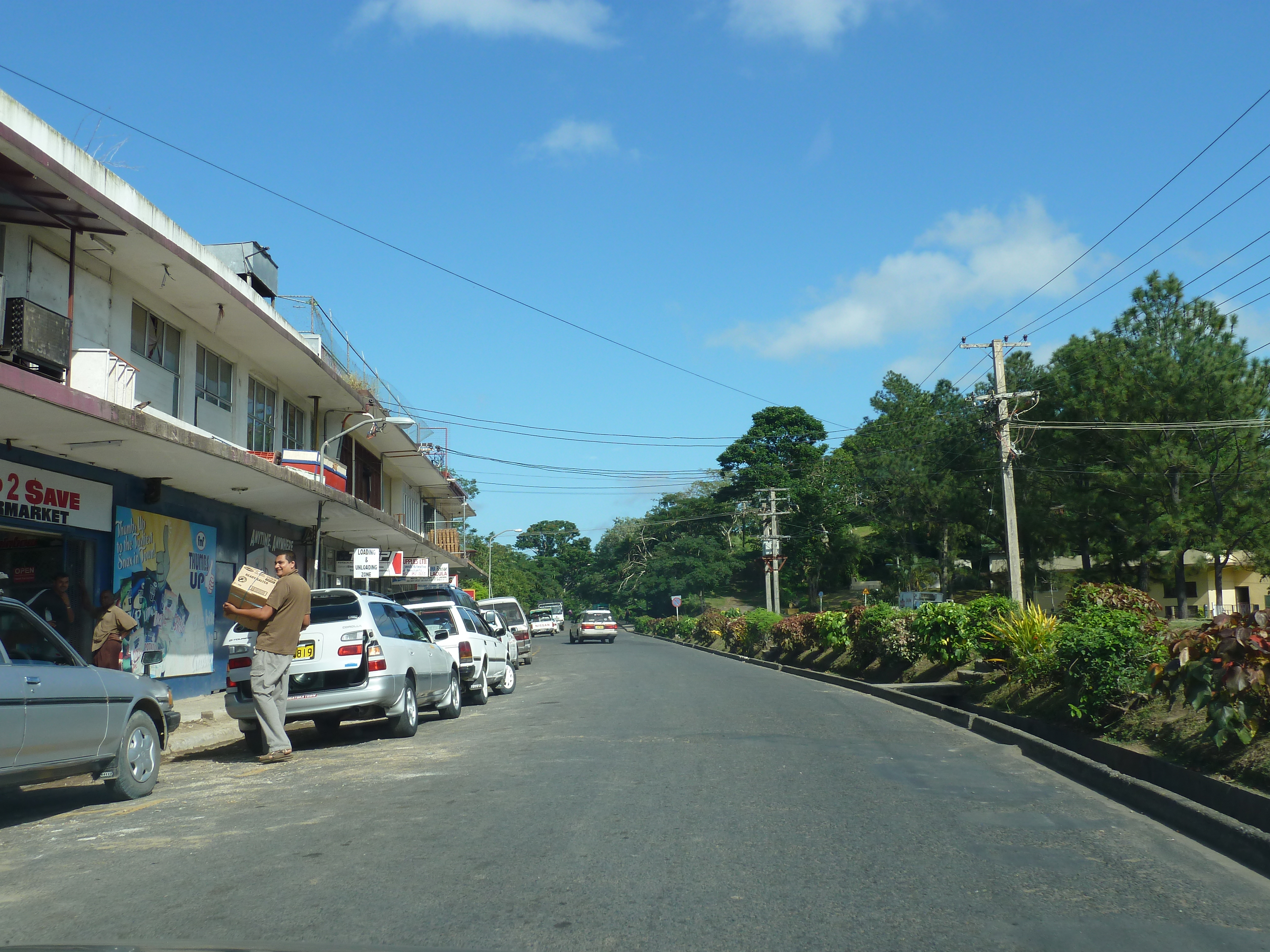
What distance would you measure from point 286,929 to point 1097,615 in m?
9.26

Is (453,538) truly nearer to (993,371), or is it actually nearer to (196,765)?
(993,371)

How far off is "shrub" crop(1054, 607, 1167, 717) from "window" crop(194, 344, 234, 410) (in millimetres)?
15583

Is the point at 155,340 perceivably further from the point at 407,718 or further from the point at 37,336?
the point at 407,718

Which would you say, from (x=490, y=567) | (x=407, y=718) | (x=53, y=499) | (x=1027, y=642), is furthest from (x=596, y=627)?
(x=407, y=718)

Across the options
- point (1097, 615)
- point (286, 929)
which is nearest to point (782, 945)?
point (286, 929)

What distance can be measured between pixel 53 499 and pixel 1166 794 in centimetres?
1345

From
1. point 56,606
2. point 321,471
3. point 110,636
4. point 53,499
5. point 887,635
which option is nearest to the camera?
point 110,636

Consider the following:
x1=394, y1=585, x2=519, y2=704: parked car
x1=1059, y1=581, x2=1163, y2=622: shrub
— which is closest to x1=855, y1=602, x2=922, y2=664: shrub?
x1=1059, y1=581, x2=1163, y2=622: shrub

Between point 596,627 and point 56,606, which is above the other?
point 56,606

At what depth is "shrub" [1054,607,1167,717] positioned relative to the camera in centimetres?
1003

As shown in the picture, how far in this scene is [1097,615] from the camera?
1131cm

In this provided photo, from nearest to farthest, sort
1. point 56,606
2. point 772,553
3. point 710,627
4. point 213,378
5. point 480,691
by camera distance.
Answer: point 56,606, point 480,691, point 213,378, point 710,627, point 772,553

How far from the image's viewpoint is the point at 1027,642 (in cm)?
1386

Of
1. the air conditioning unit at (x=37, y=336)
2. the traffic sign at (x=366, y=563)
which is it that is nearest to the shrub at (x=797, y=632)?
the traffic sign at (x=366, y=563)
